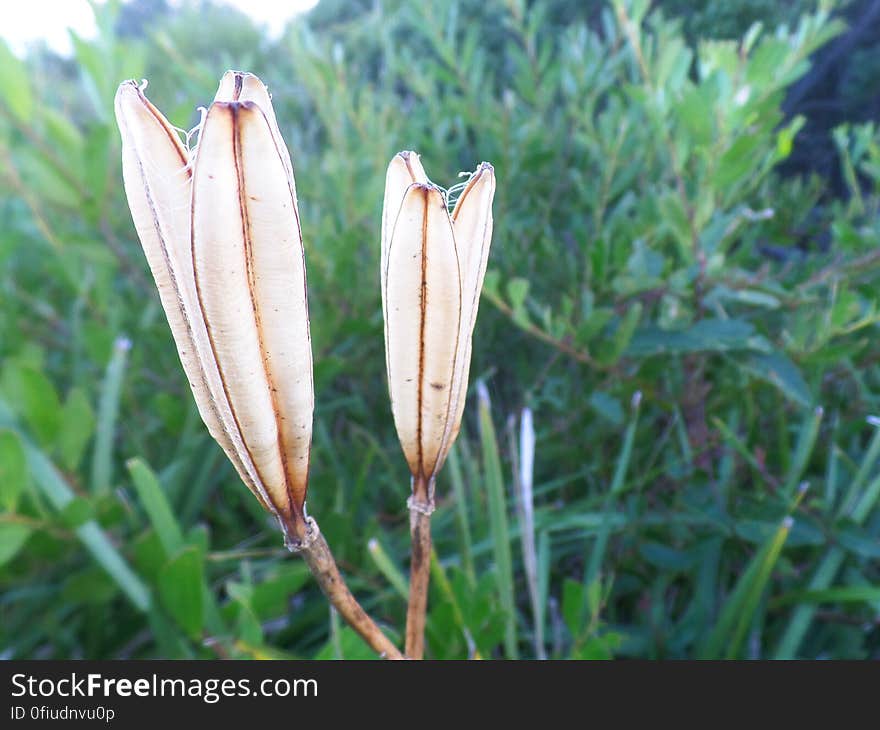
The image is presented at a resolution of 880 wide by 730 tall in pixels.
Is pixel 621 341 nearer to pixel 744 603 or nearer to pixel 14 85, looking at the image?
pixel 744 603

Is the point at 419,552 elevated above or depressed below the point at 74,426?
below

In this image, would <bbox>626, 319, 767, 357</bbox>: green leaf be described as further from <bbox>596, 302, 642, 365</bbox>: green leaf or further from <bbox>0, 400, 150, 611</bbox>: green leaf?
<bbox>0, 400, 150, 611</bbox>: green leaf

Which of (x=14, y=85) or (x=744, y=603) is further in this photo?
(x=14, y=85)

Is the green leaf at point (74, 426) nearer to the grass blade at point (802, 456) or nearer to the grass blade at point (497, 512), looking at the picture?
the grass blade at point (497, 512)

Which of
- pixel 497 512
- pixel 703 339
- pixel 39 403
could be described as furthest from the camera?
pixel 39 403

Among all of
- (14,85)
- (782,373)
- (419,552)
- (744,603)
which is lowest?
(744,603)

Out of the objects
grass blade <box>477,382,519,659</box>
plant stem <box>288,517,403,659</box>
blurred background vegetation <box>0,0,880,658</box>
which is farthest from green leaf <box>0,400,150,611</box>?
plant stem <box>288,517,403,659</box>

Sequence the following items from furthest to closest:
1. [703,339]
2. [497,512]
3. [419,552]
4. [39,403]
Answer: [39,403] → [703,339] → [497,512] → [419,552]

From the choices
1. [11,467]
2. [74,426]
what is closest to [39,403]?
[74,426]
